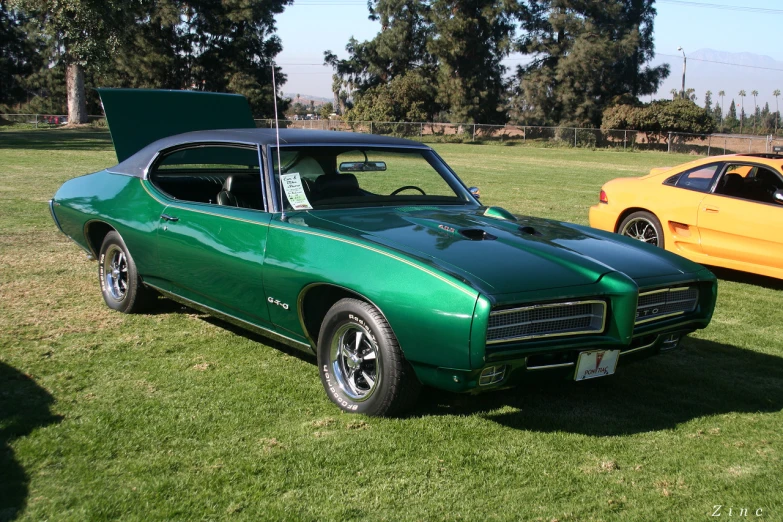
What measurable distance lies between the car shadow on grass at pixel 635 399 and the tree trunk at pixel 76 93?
160ft

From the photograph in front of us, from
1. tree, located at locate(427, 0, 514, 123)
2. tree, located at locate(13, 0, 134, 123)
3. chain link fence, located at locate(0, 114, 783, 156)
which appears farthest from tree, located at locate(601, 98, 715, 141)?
tree, located at locate(13, 0, 134, 123)

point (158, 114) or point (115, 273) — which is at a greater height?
point (158, 114)

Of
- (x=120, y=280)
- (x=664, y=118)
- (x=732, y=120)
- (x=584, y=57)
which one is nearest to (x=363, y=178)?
(x=120, y=280)

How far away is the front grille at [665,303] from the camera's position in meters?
4.08

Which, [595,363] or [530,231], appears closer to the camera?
[595,363]

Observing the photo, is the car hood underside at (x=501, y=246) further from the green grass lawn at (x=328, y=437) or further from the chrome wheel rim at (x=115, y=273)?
the chrome wheel rim at (x=115, y=273)

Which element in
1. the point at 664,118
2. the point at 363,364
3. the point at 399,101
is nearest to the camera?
the point at 363,364

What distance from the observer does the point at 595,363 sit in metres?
3.84

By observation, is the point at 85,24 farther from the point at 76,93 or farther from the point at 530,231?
the point at 530,231

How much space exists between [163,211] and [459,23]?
50.0 m

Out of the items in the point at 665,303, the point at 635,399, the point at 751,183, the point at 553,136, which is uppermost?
the point at 553,136

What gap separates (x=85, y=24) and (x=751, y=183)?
38.7 m

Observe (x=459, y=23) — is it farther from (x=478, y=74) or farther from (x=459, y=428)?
(x=459, y=428)

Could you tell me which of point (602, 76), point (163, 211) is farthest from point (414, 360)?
point (602, 76)
